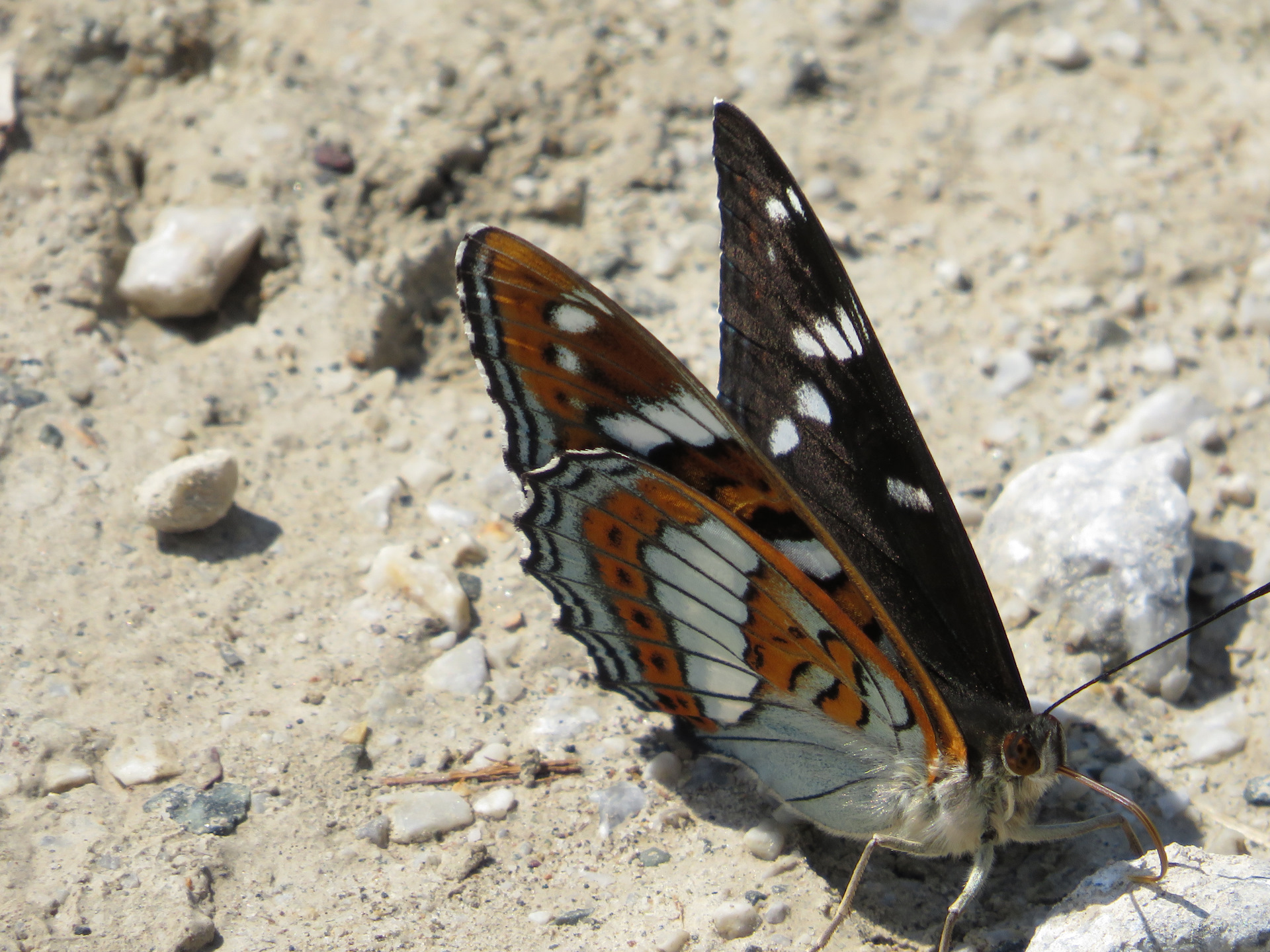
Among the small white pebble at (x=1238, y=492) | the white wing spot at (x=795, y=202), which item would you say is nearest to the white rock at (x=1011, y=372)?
the small white pebble at (x=1238, y=492)

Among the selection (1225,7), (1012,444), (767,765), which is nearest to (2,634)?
(767,765)

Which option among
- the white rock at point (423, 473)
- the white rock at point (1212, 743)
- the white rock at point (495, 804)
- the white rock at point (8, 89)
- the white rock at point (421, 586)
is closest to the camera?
the white rock at point (495, 804)

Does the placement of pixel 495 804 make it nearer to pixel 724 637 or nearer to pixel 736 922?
pixel 736 922

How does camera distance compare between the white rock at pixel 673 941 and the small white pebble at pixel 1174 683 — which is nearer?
the white rock at pixel 673 941

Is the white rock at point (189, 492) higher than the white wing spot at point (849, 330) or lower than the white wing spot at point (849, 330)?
lower

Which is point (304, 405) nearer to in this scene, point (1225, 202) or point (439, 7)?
point (439, 7)

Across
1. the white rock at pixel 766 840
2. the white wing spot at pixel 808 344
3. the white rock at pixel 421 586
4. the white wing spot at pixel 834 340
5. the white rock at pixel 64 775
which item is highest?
the white wing spot at pixel 834 340

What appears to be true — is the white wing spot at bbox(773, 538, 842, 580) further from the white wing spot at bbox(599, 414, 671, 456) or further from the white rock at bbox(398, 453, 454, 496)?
the white rock at bbox(398, 453, 454, 496)

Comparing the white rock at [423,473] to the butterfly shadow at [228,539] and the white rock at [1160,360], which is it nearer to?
the butterfly shadow at [228,539]
